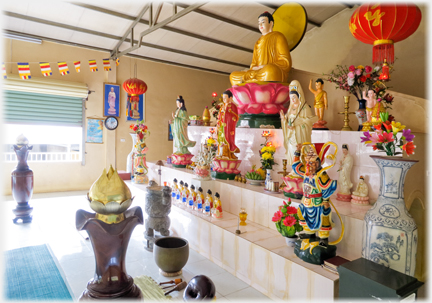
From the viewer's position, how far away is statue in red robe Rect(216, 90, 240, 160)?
154 inches

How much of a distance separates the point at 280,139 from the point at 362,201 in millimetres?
1325

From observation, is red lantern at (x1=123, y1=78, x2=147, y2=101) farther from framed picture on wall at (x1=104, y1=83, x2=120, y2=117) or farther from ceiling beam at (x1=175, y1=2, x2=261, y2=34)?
ceiling beam at (x1=175, y1=2, x2=261, y2=34)

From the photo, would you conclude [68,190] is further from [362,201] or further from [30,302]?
[362,201]

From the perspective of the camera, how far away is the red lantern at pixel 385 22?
2920mm

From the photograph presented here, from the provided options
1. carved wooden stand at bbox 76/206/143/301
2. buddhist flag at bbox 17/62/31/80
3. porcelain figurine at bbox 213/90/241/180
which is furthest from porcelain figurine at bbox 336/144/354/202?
buddhist flag at bbox 17/62/31/80

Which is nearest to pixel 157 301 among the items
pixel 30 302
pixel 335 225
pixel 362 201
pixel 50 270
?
pixel 30 302

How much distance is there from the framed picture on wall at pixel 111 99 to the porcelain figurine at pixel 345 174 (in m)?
5.96

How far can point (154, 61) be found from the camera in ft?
25.7

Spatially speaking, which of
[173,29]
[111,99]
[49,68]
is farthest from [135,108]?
[173,29]

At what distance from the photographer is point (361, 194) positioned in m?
2.74

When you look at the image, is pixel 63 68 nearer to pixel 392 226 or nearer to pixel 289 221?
pixel 289 221

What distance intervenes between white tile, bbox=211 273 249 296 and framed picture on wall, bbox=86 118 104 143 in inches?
220

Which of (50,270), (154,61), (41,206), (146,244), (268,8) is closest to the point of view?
(50,270)

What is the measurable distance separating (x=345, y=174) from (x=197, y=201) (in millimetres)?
1678
